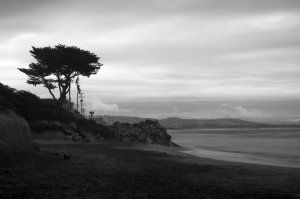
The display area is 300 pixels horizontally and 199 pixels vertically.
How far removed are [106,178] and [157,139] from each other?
130 feet

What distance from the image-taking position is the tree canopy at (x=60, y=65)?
43250mm

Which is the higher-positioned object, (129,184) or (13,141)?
(13,141)

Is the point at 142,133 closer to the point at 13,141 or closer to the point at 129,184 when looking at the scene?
the point at 13,141

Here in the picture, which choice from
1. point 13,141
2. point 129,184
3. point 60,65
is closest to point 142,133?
point 60,65

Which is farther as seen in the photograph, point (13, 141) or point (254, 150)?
point (254, 150)

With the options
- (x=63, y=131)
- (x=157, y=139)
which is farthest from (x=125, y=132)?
(x=63, y=131)

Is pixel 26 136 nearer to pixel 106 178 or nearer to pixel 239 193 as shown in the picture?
pixel 106 178

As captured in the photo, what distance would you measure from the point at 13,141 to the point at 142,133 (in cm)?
3569

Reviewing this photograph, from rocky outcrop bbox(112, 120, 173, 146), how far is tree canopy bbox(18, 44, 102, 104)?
328 inches

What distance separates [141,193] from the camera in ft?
26.4

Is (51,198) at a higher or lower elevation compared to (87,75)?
lower

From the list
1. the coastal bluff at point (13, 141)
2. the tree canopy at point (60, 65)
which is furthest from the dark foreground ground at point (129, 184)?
the tree canopy at point (60, 65)

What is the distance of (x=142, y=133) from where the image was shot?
157 ft

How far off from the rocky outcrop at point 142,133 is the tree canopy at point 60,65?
27.3ft
